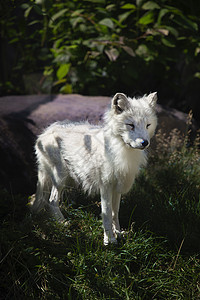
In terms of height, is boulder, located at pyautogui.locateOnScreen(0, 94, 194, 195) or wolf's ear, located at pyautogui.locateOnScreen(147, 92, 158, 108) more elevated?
wolf's ear, located at pyautogui.locateOnScreen(147, 92, 158, 108)

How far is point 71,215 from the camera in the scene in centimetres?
332

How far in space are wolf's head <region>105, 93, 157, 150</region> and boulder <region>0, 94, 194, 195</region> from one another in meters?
1.44

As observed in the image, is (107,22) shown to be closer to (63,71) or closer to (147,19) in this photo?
(147,19)

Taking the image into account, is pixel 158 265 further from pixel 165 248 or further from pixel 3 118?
pixel 3 118

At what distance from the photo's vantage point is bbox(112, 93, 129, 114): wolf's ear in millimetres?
2594

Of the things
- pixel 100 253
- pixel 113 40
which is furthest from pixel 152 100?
pixel 113 40

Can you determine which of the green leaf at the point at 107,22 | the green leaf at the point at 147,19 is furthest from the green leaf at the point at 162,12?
the green leaf at the point at 107,22

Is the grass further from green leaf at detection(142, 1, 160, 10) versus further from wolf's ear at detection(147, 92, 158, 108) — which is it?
green leaf at detection(142, 1, 160, 10)

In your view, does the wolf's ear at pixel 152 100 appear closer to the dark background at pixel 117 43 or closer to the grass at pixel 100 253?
the grass at pixel 100 253

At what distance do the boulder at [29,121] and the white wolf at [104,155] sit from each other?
0.50 meters

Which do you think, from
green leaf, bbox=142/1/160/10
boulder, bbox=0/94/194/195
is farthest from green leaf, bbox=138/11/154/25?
boulder, bbox=0/94/194/195

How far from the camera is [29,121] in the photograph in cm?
424

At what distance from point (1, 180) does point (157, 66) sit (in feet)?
11.8

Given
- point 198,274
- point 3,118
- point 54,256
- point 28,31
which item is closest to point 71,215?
point 54,256
